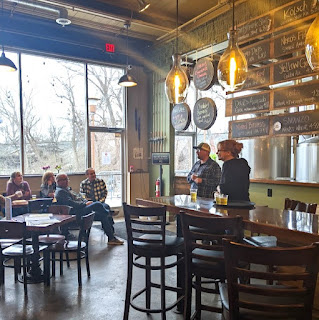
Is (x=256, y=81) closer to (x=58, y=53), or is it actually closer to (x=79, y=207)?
(x=79, y=207)

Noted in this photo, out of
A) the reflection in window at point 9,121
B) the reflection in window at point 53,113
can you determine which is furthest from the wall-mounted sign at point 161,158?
the reflection in window at point 9,121

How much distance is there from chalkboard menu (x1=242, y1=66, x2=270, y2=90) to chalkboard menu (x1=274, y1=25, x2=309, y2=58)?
10.2 inches

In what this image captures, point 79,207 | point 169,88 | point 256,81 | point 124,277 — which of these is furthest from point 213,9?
point 124,277

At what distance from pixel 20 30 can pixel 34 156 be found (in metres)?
2.36

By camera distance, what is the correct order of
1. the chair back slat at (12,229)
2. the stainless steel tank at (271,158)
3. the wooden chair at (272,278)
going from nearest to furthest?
1. the wooden chair at (272,278)
2. the chair back slat at (12,229)
3. the stainless steel tank at (271,158)

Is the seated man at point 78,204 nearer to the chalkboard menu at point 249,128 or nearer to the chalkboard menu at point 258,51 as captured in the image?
the chalkboard menu at point 249,128

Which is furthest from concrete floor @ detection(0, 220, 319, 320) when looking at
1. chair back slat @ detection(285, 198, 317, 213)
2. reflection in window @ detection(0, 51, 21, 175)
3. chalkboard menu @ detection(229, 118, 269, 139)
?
reflection in window @ detection(0, 51, 21, 175)

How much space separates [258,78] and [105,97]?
12.6ft

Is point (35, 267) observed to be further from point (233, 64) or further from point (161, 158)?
point (161, 158)

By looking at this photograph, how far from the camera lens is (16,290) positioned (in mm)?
3402

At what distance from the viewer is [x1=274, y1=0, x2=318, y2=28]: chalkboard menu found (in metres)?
3.72

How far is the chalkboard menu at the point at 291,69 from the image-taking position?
3.80 metres

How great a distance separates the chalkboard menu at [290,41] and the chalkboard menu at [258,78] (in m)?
0.26

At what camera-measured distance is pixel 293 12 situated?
153 inches
